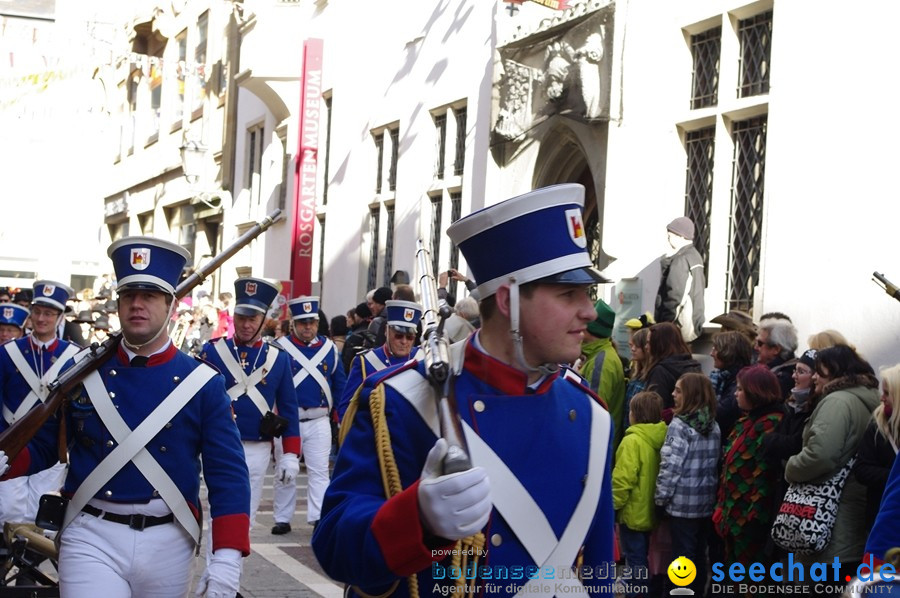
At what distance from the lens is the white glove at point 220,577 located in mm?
5211

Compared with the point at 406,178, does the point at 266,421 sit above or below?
below

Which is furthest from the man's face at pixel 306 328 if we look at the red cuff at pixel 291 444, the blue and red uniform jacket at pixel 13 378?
the blue and red uniform jacket at pixel 13 378

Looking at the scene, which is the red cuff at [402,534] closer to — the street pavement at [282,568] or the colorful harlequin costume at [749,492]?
the colorful harlequin costume at [749,492]

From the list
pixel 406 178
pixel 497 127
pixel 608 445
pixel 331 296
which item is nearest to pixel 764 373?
pixel 608 445

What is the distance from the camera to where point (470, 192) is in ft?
62.8

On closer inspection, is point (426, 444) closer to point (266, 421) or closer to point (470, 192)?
point (266, 421)

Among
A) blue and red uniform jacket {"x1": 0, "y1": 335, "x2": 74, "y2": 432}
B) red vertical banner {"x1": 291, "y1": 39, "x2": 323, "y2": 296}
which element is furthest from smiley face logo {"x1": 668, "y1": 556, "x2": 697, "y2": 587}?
red vertical banner {"x1": 291, "y1": 39, "x2": 323, "y2": 296}

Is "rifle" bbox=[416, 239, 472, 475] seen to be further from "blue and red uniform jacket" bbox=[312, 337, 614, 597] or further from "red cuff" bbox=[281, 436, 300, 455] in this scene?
"red cuff" bbox=[281, 436, 300, 455]

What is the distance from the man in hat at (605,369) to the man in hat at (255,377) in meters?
2.34

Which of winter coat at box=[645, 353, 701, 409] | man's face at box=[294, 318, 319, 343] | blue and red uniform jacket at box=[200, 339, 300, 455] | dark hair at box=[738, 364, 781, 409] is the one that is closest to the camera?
dark hair at box=[738, 364, 781, 409]

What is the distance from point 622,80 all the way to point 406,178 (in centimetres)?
807

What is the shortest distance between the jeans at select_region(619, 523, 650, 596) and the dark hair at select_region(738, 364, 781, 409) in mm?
1148

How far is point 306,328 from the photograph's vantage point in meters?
13.6

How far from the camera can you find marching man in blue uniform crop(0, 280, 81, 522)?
8.93 m
